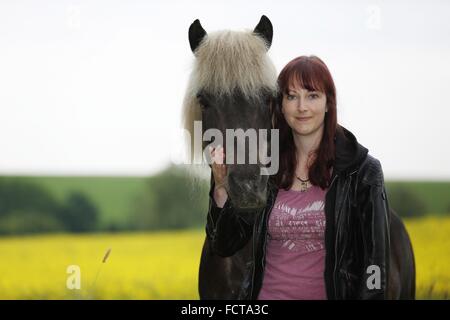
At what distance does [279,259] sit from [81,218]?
18.3 meters

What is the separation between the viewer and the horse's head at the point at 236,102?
2.87 meters

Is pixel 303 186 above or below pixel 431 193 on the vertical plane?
above

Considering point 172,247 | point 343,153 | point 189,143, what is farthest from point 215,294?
point 172,247

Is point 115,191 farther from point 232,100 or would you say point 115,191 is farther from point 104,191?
point 232,100

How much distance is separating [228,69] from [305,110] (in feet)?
1.61

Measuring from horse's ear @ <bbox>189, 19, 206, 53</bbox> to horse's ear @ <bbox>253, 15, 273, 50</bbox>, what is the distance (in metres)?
0.34

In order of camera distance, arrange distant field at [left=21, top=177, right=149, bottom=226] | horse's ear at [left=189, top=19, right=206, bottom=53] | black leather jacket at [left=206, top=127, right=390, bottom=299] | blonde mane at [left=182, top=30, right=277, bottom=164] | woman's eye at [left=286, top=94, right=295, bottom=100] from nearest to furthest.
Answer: black leather jacket at [left=206, top=127, right=390, bottom=299], blonde mane at [left=182, top=30, right=277, bottom=164], woman's eye at [left=286, top=94, right=295, bottom=100], horse's ear at [left=189, top=19, right=206, bottom=53], distant field at [left=21, top=177, right=149, bottom=226]


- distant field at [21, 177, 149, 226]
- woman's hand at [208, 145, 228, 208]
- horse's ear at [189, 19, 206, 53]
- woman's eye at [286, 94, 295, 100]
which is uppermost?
horse's ear at [189, 19, 206, 53]

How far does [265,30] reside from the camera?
354 cm

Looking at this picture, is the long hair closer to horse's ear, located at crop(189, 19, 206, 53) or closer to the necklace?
the necklace

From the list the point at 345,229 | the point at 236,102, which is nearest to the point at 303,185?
the point at 345,229

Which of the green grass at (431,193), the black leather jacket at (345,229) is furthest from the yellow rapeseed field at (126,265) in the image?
the black leather jacket at (345,229)

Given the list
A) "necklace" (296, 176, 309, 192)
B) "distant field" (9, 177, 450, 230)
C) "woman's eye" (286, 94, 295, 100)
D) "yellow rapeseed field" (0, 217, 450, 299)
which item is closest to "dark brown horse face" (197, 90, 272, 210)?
"woman's eye" (286, 94, 295, 100)

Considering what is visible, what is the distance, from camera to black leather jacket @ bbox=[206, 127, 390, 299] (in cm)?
295
